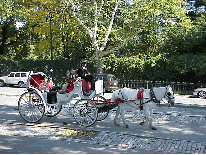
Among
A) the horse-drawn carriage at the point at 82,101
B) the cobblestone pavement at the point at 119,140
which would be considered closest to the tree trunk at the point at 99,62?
the horse-drawn carriage at the point at 82,101

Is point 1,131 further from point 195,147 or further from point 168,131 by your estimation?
point 195,147

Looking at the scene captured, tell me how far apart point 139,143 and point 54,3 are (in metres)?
21.4

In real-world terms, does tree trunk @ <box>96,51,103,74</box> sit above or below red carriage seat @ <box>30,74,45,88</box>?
above

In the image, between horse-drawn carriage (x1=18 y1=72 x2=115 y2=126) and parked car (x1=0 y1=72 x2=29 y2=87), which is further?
parked car (x1=0 y1=72 x2=29 y2=87)

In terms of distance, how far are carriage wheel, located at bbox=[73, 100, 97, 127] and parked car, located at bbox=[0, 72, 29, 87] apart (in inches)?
801

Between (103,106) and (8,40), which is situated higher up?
(8,40)

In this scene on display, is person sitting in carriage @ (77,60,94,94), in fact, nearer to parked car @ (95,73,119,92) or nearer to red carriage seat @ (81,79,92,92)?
red carriage seat @ (81,79,92,92)

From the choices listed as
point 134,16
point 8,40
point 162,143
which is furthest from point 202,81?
point 8,40

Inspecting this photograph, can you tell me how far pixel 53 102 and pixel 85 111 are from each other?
5.03 ft

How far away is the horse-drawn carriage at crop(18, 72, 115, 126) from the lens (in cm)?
983

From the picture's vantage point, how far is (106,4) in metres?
25.6

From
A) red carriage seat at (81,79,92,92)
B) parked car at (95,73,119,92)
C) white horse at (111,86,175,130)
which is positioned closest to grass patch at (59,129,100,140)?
white horse at (111,86,175,130)

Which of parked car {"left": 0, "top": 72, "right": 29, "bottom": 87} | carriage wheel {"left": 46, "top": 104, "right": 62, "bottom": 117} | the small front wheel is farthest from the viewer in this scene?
parked car {"left": 0, "top": 72, "right": 29, "bottom": 87}

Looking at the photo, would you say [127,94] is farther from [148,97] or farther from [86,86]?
[86,86]
